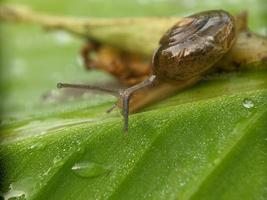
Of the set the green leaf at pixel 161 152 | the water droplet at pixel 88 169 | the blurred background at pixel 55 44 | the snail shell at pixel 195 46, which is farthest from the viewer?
the blurred background at pixel 55 44

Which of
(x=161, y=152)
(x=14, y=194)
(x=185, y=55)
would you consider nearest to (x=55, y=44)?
(x=185, y=55)

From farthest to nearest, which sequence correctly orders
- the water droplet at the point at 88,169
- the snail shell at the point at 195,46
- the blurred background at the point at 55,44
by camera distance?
the blurred background at the point at 55,44, the snail shell at the point at 195,46, the water droplet at the point at 88,169

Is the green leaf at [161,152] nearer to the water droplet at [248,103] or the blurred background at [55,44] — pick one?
the water droplet at [248,103]

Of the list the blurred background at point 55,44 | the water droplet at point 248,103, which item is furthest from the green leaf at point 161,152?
the blurred background at point 55,44

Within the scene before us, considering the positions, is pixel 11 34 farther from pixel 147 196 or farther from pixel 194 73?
pixel 147 196

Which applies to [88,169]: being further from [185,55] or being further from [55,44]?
[55,44]

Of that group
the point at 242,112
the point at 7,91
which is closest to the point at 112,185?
the point at 242,112

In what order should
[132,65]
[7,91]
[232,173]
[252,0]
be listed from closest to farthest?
1. [232,173]
2. [132,65]
3. [7,91]
4. [252,0]
